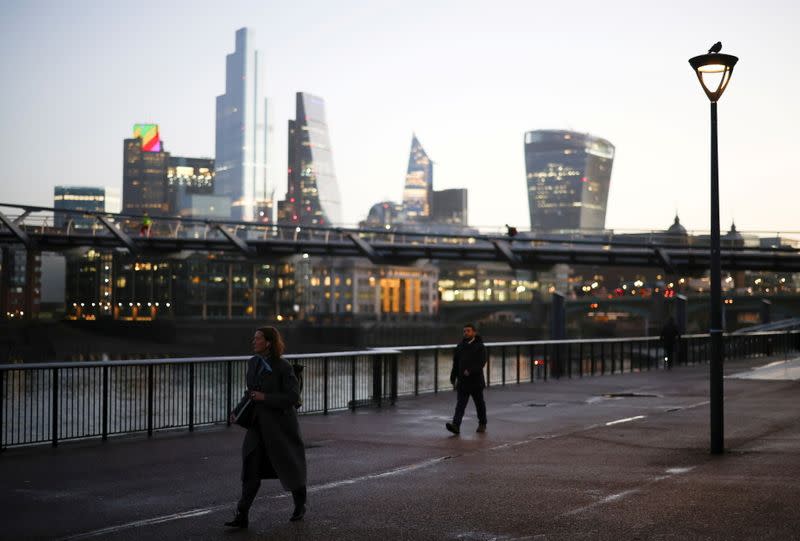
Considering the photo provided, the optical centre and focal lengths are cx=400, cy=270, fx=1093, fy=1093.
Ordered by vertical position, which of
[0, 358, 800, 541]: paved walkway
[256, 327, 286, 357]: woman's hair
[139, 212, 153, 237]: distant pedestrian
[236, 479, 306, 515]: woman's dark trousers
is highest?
[139, 212, 153, 237]: distant pedestrian

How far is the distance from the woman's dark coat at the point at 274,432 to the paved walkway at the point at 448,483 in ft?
1.63

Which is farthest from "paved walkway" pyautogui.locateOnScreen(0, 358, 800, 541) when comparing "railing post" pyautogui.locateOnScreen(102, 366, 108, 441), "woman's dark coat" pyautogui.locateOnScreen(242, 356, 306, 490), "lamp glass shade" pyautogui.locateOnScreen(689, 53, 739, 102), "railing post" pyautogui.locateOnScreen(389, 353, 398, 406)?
"lamp glass shade" pyautogui.locateOnScreen(689, 53, 739, 102)

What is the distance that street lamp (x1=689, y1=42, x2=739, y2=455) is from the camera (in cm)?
1388

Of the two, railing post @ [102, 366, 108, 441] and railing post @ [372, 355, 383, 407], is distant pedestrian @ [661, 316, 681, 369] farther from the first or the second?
railing post @ [102, 366, 108, 441]

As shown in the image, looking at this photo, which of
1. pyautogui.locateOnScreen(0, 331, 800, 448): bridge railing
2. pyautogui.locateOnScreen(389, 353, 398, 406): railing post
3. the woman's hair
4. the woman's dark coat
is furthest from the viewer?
pyautogui.locateOnScreen(389, 353, 398, 406): railing post

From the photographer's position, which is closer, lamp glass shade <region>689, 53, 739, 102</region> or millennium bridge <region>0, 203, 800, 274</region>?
lamp glass shade <region>689, 53, 739, 102</region>

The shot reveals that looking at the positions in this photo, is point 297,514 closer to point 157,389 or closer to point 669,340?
point 157,389

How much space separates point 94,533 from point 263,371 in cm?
197

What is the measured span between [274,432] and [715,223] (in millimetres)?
7048

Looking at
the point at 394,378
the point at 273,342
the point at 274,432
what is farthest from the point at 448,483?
the point at 394,378

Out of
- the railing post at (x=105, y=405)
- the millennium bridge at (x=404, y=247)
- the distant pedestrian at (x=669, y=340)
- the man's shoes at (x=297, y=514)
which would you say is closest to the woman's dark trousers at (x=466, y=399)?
the railing post at (x=105, y=405)

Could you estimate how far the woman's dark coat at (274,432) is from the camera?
9.45m

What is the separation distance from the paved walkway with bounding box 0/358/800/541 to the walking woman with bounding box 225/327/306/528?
396 mm

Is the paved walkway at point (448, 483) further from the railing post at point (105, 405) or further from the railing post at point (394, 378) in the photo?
the railing post at point (394, 378)
